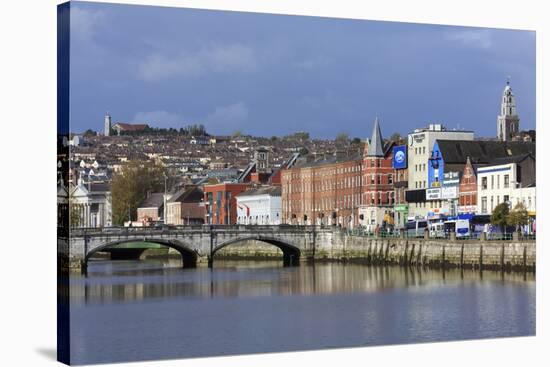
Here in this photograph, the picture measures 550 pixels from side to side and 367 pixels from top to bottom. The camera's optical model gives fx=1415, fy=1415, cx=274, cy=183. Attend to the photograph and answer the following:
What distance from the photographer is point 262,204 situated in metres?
26.4

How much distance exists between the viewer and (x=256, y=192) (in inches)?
998

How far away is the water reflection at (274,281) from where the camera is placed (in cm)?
2170

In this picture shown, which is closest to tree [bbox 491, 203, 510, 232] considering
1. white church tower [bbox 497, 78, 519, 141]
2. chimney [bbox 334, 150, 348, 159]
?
chimney [bbox 334, 150, 348, 159]

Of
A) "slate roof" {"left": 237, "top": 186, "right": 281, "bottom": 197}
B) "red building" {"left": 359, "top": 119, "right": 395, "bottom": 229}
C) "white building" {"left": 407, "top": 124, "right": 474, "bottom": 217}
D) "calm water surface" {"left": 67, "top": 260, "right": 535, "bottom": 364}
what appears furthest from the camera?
"slate roof" {"left": 237, "top": 186, "right": 281, "bottom": 197}

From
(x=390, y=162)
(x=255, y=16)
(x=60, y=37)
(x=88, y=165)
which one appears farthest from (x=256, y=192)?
(x=60, y=37)

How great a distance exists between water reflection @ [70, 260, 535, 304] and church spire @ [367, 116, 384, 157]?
1.85 m

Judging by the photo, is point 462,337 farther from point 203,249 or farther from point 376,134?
point 203,249

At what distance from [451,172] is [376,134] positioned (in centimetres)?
225

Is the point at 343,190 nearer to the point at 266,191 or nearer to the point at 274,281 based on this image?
the point at 266,191

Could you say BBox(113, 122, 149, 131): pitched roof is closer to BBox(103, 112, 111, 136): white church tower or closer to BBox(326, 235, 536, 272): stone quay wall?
BBox(103, 112, 111, 136): white church tower

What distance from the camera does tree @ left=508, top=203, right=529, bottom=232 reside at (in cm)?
2316

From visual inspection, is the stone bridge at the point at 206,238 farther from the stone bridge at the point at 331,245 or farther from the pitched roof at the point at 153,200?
the pitched roof at the point at 153,200

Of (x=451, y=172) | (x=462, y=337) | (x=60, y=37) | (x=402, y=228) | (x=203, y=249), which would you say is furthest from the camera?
(x=203, y=249)

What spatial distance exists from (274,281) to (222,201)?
237 centimetres
